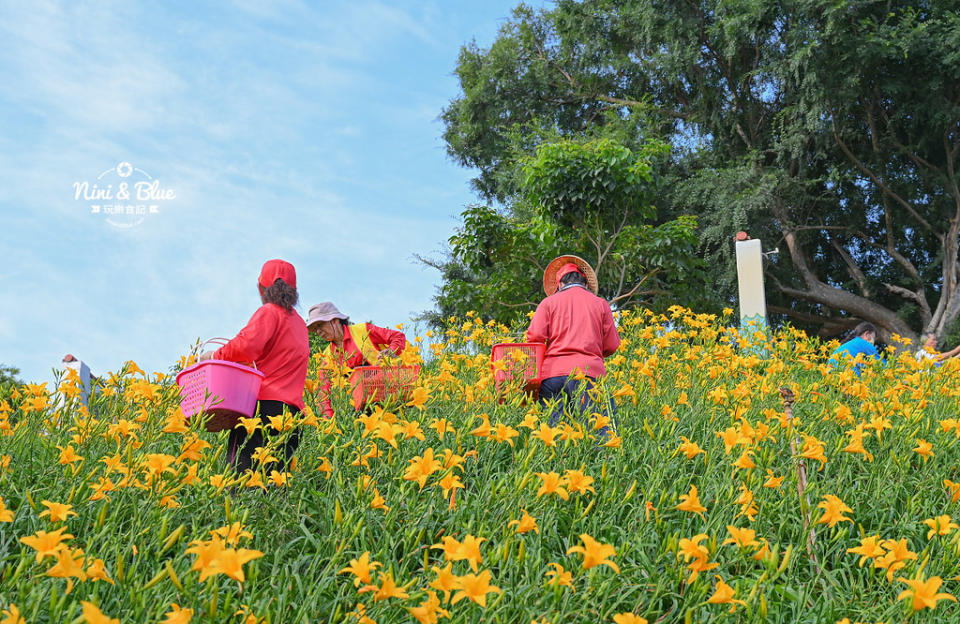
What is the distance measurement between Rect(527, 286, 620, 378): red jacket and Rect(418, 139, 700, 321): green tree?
6.31 meters

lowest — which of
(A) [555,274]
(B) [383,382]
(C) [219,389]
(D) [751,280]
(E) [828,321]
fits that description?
(C) [219,389]

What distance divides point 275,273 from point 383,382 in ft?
2.38

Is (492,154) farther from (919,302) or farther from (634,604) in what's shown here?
(634,604)

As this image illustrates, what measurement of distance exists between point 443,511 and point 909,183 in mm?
15406

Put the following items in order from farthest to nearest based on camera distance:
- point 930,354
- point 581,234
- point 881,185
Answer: point 881,185 < point 581,234 < point 930,354

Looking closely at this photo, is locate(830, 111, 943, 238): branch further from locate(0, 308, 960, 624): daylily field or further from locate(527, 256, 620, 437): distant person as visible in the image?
locate(0, 308, 960, 624): daylily field

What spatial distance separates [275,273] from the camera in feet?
11.2

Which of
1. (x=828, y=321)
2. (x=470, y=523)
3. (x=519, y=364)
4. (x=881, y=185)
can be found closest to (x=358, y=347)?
(x=519, y=364)

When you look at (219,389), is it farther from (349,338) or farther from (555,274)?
(555,274)

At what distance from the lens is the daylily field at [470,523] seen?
1776 mm

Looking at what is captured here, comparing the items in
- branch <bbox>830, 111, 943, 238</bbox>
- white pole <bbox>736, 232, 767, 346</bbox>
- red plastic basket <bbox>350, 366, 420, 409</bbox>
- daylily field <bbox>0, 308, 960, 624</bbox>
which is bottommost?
daylily field <bbox>0, 308, 960, 624</bbox>

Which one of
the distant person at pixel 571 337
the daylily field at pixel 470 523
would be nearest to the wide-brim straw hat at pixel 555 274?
the distant person at pixel 571 337

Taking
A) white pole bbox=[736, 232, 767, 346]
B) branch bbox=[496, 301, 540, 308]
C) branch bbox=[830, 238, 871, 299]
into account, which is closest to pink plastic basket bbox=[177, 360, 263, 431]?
white pole bbox=[736, 232, 767, 346]

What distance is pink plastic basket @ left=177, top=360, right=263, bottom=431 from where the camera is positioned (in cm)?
279
